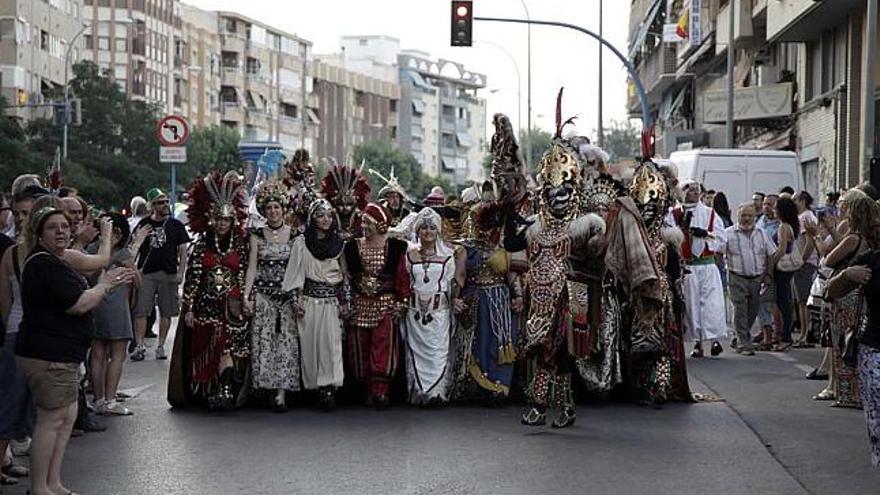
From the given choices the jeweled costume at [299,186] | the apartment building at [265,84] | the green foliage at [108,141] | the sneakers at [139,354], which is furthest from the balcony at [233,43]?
the jeweled costume at [299,186]

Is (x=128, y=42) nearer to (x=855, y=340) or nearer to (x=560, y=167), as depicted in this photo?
(x=560, y=167)

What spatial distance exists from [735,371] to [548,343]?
4.75m

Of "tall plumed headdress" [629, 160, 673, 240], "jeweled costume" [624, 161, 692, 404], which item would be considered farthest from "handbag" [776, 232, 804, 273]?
"tall plumed headdress" [629, 160, 673, 240]

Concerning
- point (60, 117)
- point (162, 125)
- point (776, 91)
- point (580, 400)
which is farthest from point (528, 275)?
point (60, 117)

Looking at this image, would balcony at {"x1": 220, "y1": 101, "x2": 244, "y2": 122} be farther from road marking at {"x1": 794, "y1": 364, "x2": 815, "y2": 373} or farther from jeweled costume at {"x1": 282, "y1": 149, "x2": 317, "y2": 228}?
jeweled costume at {"x1": 282, "y1": 149, "x2": 317, "y2": 228}

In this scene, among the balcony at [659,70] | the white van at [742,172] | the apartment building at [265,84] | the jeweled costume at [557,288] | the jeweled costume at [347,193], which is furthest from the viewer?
the apartment building at [265,84]

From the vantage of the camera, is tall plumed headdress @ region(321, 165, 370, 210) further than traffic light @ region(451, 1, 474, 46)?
No

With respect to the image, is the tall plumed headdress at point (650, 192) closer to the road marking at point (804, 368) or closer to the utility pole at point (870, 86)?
the road marking at point (804, 368)

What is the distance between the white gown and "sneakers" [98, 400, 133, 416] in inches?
94.3

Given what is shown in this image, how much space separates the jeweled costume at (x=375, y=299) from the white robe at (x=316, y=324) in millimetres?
279

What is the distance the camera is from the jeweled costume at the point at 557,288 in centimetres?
1161

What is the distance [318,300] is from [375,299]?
527 millimetres

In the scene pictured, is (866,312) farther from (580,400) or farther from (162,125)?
(162,125)

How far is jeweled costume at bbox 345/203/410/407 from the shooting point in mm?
13195
